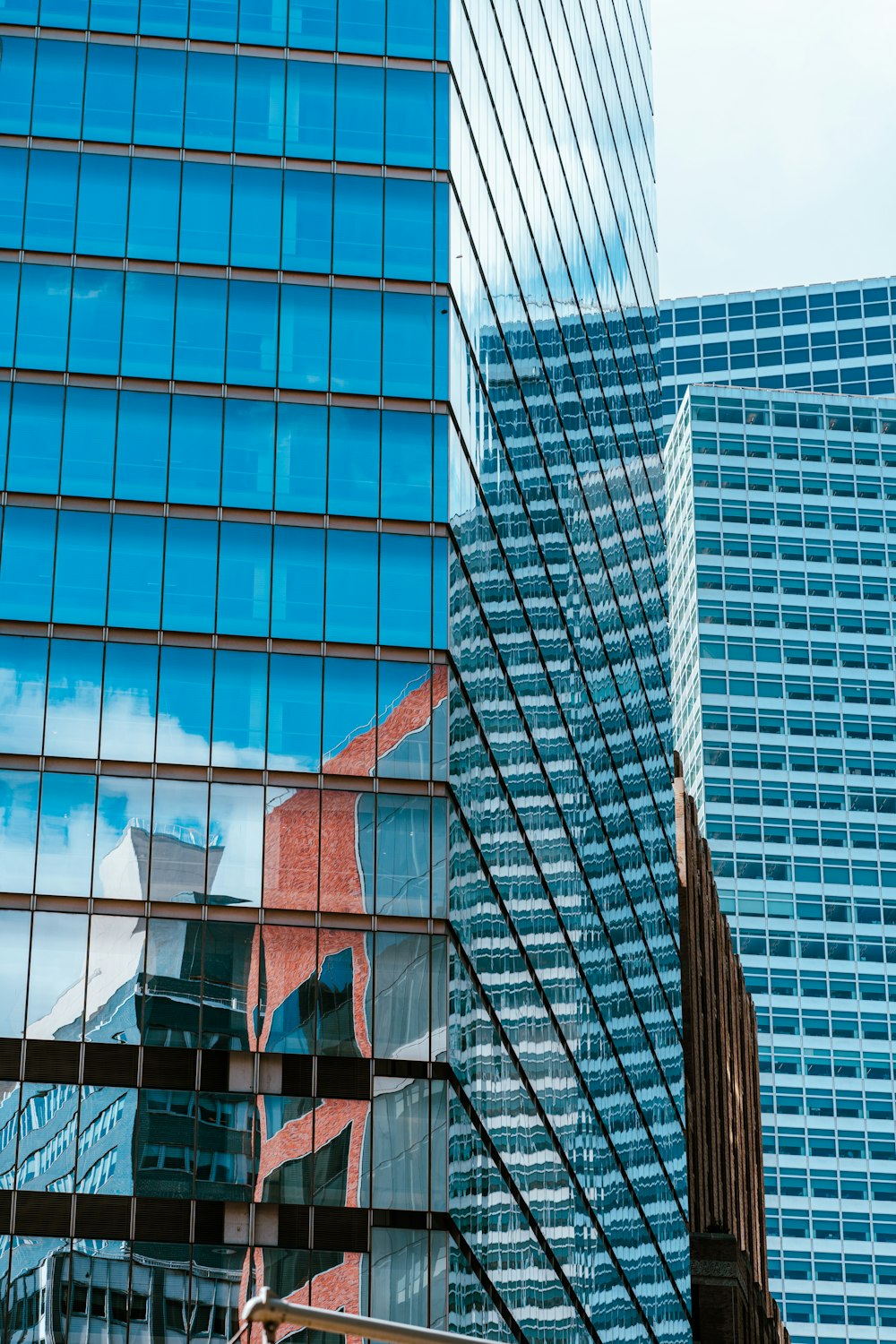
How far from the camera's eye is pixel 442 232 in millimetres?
57781

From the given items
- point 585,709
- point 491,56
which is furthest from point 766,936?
point 491,56

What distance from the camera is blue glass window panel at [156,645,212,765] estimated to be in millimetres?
52219

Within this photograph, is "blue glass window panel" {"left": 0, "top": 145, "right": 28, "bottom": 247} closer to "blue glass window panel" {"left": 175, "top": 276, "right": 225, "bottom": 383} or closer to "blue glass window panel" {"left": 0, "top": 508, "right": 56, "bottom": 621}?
"blue glass window panel" {"left": 175, "top": 276, "right": 225, "bottom": 383}

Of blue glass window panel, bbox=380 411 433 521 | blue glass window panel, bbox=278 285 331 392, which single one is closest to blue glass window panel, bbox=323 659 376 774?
blue glass window panel, bbox=380 411 433 521

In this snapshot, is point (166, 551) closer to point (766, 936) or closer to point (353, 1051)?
point (353, 1051)

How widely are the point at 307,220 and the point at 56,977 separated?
19.4m

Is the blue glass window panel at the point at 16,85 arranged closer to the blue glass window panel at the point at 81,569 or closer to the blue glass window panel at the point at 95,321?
the blue glass window panel at the point at 95,321

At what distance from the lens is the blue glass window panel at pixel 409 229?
5712 cm

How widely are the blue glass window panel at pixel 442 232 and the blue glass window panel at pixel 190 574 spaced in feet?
28.4

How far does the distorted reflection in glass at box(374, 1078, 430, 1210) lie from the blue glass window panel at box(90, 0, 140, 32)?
2678 centimetres

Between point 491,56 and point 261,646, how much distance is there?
20.3 metres

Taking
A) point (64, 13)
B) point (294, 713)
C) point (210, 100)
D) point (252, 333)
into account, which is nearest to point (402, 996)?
point (294, 713)

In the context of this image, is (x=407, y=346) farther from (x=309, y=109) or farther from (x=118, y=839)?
(x=118, y=839)

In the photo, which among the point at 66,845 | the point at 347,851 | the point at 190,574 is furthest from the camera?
the point at 190,574
